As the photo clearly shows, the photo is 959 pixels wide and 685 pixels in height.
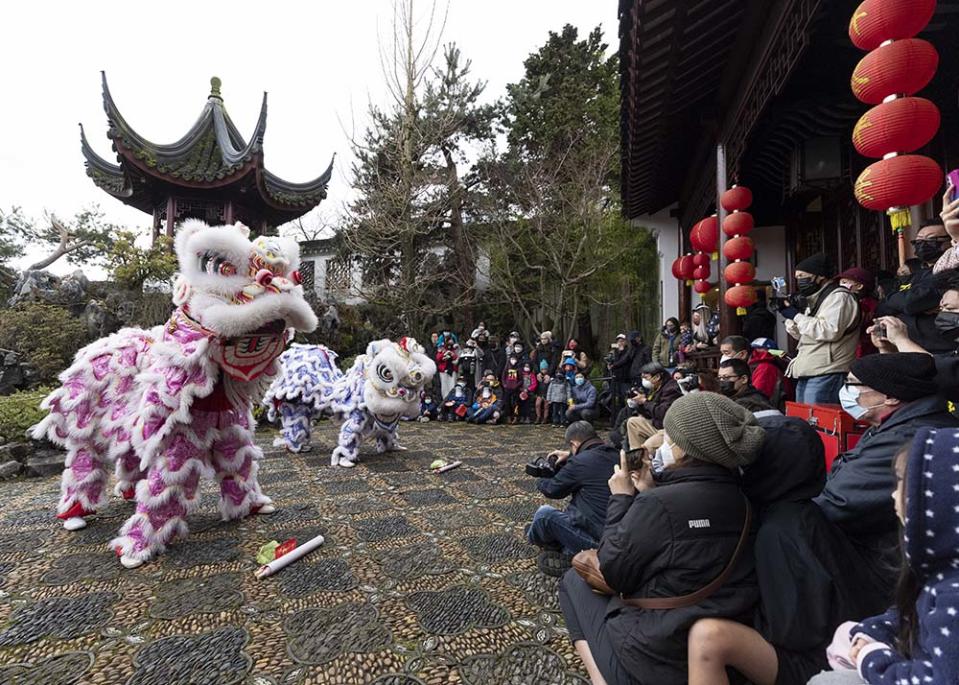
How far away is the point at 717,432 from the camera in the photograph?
1.56m

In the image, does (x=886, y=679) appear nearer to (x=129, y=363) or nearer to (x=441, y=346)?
(x=129, y=363)

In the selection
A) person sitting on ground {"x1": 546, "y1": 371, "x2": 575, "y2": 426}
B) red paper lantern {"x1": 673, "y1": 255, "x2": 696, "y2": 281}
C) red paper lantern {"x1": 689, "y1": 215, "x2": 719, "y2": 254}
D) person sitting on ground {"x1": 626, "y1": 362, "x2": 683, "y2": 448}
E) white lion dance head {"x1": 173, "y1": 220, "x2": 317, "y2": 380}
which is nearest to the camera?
white lion dance head {"x1": 173, "y1": 220, "x2": 317, "y2": 380}

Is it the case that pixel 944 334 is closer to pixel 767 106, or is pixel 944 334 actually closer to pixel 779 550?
pixel 779 550

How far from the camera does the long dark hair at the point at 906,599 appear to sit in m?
1.00

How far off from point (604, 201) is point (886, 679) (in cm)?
1217

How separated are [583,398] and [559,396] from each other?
43 centimetres

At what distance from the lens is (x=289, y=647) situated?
209cm

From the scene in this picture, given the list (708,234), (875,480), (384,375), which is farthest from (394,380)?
(875,480)

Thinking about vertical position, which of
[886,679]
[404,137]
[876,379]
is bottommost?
[886,679]

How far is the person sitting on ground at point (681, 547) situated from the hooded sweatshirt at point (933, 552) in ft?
1.70

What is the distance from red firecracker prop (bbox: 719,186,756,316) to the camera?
15.7ft

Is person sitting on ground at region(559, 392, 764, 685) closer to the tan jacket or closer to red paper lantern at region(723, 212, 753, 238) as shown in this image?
the tan jacket

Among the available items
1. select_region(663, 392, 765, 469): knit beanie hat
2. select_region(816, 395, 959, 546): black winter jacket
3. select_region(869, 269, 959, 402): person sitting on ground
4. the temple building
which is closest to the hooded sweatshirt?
select_region(663, 392, 765, 469): knit beanie hat

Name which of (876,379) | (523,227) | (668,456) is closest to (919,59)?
(876,379)
